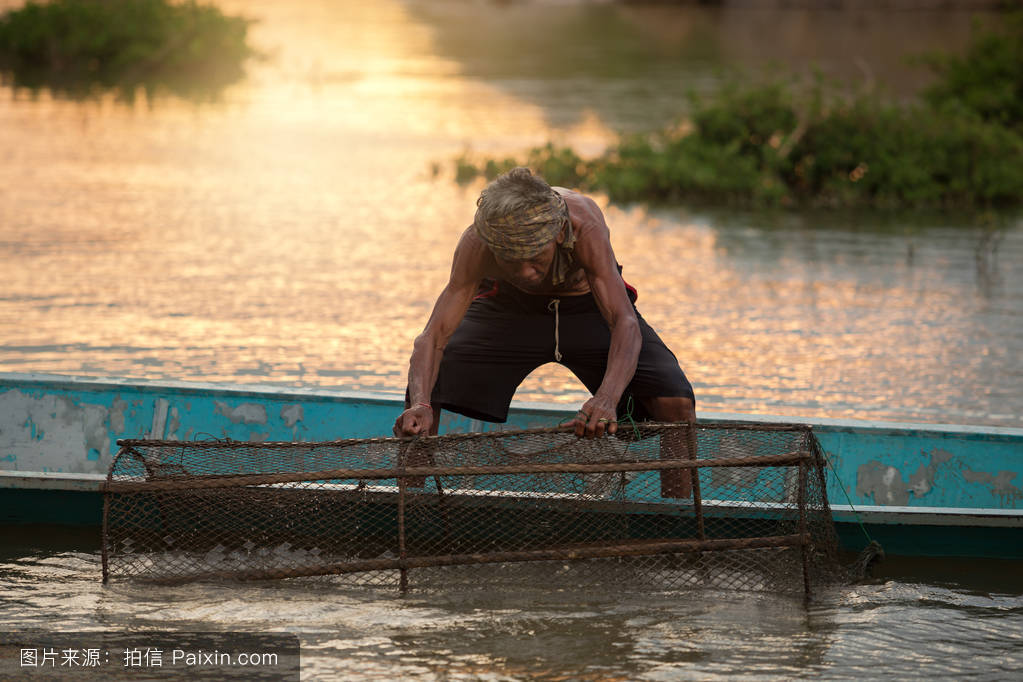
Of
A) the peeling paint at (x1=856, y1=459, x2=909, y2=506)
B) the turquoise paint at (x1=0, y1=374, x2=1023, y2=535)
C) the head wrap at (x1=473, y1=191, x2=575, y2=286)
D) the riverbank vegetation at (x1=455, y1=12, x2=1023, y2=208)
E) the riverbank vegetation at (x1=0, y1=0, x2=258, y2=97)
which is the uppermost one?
the riverbank vegetation at (x1=0, y1=0, x2=258, y2=97)

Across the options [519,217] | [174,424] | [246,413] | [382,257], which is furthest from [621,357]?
[382,257]

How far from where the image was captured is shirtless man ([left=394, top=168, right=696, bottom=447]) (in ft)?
15.7

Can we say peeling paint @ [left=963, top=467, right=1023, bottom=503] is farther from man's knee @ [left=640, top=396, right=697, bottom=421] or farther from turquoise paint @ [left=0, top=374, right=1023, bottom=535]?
man's knee @ [left=640, top=396, right=697, bottom=421]

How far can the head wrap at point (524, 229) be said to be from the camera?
4.73 meters

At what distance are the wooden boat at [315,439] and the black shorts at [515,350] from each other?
2.02ft

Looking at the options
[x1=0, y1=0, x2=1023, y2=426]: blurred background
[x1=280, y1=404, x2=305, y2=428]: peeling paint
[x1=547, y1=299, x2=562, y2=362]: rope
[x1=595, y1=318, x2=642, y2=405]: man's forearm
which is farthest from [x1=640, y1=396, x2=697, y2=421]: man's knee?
[x1=0, y1=0, x2=1023, y2=426]: blurred background

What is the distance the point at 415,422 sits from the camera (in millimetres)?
4930

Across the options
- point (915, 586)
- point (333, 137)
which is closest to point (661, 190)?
point (333, 137)

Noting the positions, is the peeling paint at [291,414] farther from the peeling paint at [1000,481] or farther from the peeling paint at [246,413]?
the peeling paint at [1000,481]

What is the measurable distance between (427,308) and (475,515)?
4.91 metres

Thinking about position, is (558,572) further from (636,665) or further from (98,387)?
(98,387)

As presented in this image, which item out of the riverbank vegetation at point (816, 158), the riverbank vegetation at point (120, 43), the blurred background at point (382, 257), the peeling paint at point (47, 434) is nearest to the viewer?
the peeling paint at point (47, 434)

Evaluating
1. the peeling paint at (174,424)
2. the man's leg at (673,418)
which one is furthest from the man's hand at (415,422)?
the peeling paint at (174,424)

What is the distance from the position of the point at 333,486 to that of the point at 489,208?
1258 millimetres
